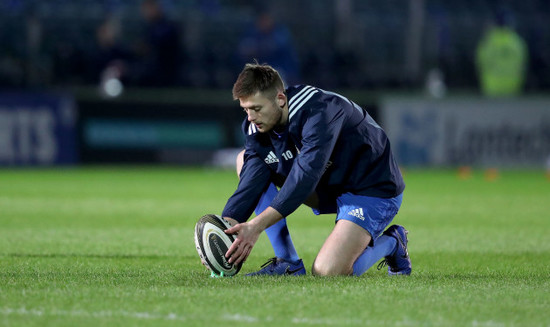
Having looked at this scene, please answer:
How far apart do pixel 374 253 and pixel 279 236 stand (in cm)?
65

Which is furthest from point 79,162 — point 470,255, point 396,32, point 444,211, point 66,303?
point 66,303

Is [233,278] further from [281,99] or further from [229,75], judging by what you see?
[229,75]

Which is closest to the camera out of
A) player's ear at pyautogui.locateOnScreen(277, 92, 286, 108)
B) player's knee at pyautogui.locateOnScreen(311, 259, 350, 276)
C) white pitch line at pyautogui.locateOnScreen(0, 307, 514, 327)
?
white pitch line at pyautogui.locateOnScreen(0, 307, 514, 327)

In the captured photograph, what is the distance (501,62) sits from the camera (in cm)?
2208

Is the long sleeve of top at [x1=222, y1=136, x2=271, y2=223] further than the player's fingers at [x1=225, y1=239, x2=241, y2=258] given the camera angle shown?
Yes

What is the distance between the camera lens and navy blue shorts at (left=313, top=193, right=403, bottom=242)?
21.5ft

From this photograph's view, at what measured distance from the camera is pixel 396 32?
2350 centimetres

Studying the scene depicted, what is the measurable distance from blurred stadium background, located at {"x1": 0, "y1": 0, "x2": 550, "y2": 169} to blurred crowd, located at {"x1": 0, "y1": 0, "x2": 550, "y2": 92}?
0.03 meters

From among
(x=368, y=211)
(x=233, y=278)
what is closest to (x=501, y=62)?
(x=368, y=211)

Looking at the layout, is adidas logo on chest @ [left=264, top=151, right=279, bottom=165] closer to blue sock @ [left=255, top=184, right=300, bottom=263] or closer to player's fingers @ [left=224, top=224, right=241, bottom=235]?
blue sock @ [left=255, top=184, right=300, bottom=263]

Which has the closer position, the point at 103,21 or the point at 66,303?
the point at 66,303

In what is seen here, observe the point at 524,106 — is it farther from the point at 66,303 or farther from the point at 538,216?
the point at 66,303

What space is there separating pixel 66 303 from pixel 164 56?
1565 centimetres

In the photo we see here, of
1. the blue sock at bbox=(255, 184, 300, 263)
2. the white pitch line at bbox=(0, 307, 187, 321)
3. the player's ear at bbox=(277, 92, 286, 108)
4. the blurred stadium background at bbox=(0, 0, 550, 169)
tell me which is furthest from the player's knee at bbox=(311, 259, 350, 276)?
the blurred stadium background at bbox=(0, 0, 550, 169)
